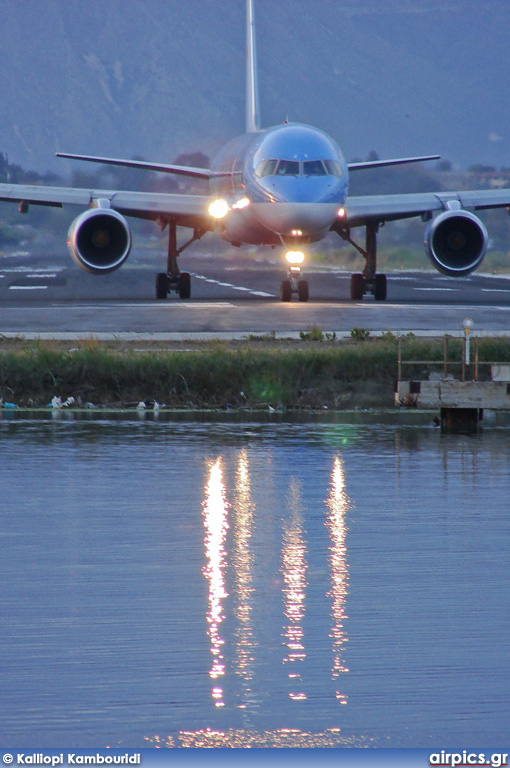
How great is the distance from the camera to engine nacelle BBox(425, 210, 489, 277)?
35.6 metres

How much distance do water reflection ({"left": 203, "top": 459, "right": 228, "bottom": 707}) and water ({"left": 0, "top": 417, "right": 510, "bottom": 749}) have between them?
2 cm

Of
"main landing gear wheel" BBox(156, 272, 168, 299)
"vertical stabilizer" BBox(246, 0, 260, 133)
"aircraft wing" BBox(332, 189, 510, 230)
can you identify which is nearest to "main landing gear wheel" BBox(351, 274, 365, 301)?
"aircraft wing" BBox(332, 189, 510, 230)

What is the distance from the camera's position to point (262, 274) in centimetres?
6438

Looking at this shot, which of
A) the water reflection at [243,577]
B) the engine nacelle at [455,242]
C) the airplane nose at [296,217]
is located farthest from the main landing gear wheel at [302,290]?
the water reflection at [243,577]

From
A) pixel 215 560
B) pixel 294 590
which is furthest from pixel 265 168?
pixel 294 590

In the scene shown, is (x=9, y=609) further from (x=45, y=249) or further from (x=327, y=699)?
(x=45, y=249)

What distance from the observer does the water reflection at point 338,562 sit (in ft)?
21.9

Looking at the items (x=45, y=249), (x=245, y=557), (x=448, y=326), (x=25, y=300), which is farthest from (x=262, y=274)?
(x=245, y=557)

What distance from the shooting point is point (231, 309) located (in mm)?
31484

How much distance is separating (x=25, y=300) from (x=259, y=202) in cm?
677

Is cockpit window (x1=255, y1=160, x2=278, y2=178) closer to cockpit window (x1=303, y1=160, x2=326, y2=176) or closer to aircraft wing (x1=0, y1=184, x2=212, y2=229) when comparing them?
cockpit window (x1=303, y1=160, x2=326, y2=176)

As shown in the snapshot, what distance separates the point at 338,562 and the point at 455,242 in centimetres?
2793

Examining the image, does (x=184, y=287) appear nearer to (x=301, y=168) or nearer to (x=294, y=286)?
(x=294, y=286)

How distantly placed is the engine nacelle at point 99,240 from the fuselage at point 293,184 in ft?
10.8
